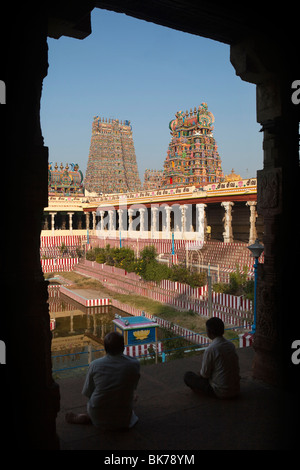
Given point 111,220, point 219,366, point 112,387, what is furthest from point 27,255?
point 111,220

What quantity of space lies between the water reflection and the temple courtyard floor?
253 inches

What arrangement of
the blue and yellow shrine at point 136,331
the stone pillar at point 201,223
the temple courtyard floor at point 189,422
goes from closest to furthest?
the temple courtyard floor at point 189,422 → the blue and yellow shrine at point 136,331 → the stone pillar at point 201,223

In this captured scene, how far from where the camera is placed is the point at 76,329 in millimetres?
14367

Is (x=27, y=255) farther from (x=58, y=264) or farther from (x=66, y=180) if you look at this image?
(x=66, y=180)

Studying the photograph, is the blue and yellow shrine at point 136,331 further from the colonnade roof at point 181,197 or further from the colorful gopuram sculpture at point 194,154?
the colorful gopuram sculpture at point 194,154

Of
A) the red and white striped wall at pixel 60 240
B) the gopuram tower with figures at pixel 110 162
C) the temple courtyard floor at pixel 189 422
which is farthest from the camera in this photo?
the gopuram tower with figures at pixel 110 162

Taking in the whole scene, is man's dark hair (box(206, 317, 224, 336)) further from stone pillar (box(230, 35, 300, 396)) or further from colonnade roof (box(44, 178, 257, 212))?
colonnade roof (box(44, 178, 257, 212))

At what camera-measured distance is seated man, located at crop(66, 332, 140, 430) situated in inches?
109

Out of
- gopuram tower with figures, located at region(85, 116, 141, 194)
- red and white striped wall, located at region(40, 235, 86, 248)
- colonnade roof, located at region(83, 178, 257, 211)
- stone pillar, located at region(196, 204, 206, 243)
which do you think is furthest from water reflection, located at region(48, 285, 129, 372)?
gopuram tower with figures, located at region(85, 116, 141, 194)

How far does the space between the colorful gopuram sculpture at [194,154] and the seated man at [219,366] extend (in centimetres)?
3103

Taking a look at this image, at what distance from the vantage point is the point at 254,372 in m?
4.06

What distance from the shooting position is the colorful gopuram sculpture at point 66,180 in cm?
4347

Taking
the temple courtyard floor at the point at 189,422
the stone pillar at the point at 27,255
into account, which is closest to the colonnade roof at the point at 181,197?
the temple courtyard floor at the point at 189,422
